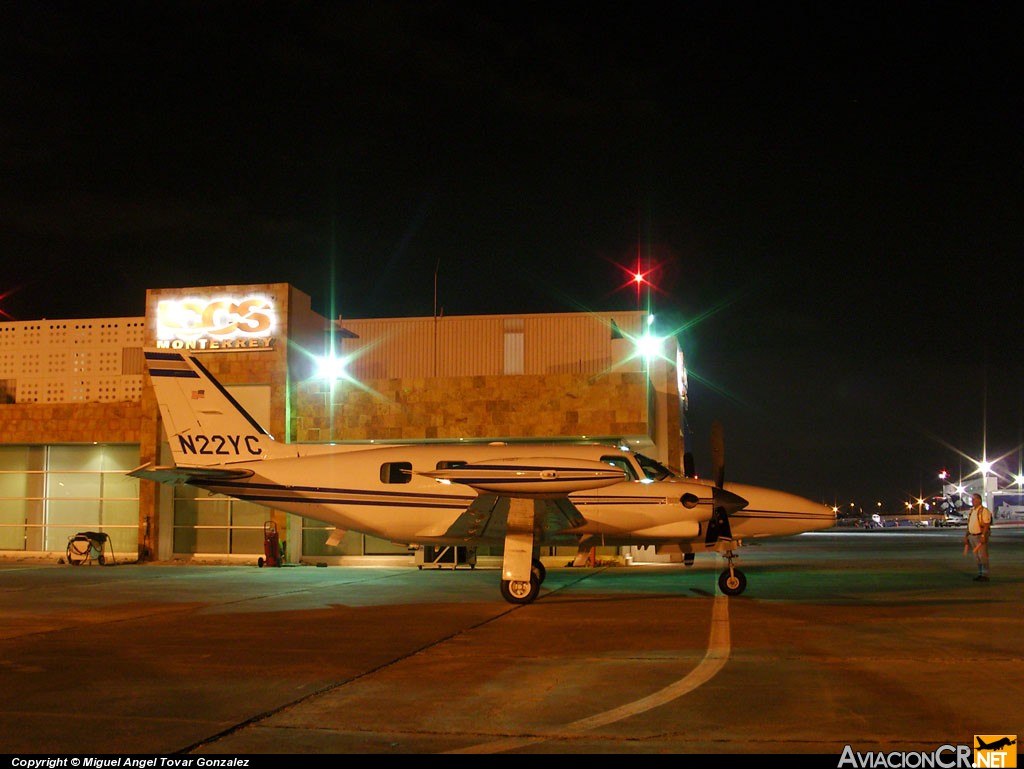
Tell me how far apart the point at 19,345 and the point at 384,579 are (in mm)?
21321

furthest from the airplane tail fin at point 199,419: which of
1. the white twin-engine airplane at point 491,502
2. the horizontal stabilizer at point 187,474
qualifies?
the horizontal stabilizer at point 187,474

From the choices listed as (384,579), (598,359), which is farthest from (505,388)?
(384,579)

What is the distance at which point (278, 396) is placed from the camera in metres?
30.6

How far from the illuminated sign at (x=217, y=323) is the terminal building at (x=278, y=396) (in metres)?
0.05

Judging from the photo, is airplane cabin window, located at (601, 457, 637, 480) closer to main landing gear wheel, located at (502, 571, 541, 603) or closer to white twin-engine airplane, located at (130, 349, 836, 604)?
Answer: white twin-engine airplane, located at (130, 349, 836, 604)

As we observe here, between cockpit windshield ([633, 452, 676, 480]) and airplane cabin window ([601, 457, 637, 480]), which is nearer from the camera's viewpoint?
airplane cabin window ([601, 457, 637, 480])

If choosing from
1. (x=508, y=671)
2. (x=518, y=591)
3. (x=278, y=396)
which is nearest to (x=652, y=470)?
(x=518, y=591)

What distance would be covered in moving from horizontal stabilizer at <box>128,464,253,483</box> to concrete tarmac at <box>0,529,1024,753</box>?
2350 mm

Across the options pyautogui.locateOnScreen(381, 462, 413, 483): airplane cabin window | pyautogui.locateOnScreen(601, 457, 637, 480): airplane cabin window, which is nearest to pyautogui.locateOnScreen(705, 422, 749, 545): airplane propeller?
pyautogui.locateOnScreen(601, 457, 637, 480): airplane cabin window

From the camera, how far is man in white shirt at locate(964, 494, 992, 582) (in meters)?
21.1

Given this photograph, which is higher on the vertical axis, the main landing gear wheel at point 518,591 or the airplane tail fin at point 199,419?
the airplane tail fin at point 199,419

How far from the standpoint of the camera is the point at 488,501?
1811 centimetres

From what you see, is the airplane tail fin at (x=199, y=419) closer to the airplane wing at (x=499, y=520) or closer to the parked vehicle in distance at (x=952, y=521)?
the airplane wing at (x=499, y=520)

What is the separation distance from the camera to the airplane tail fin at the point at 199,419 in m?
21.4
